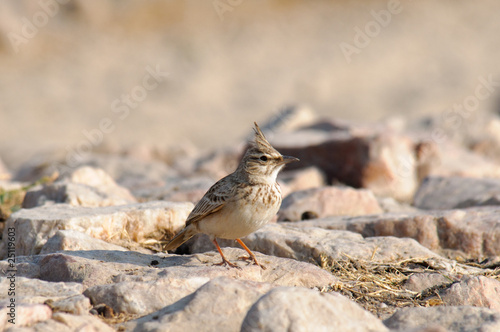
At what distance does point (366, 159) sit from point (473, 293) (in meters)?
6.44

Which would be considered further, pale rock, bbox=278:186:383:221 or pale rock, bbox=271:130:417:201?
pale rock, bbox=271:130:417:201

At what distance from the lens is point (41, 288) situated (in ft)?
13.9

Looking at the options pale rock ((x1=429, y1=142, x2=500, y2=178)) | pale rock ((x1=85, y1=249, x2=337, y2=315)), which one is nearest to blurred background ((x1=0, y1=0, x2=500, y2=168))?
pale rock ((x1=429, y1=142, x2=500, y2=178))

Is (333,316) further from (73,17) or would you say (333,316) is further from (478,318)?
(73,17)

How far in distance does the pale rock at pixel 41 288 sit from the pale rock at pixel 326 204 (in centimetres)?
351

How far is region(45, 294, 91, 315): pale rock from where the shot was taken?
3.79 metres

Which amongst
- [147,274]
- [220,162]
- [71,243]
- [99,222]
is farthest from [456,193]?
[220,162]

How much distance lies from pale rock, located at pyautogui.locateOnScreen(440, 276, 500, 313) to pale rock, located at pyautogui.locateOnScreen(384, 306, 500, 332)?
66cm

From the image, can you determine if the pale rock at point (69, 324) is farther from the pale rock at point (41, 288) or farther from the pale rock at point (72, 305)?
the pale rock at point (41, 288)

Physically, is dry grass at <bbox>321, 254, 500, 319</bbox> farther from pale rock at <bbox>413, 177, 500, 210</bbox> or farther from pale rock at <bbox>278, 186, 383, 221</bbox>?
pale rock at <bbox>413, 177, 500, 210</bbox>

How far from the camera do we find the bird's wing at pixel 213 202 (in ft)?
17.6

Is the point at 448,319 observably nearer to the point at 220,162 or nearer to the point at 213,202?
the point at 213,202

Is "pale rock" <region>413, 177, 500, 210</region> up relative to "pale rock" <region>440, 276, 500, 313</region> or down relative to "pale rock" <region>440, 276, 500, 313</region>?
up

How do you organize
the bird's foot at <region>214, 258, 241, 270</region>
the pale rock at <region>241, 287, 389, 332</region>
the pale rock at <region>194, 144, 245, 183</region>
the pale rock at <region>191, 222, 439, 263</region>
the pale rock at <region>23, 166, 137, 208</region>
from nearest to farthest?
the pale rock at <region>241, 287, 389, 332</region> → the bird's foot at <region>214, 258, 241, 270</region> → the pale rock at <region>191, 222, 439, 263</region> → the pale rock at <region>23, 166, 137, 208</region> → the pale rock at <region>194, 144, 245, 183</region>
